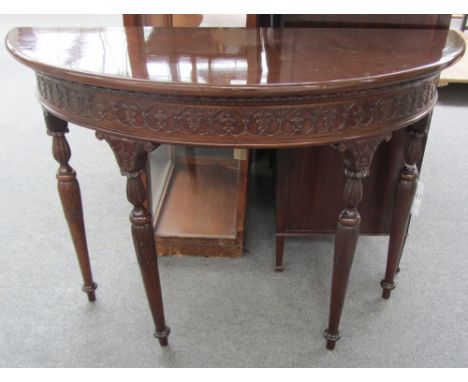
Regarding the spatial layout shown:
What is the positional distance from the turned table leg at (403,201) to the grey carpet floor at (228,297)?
3.2 inches

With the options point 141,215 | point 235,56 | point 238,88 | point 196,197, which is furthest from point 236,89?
point 196,197

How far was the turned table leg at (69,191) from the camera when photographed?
990 mm

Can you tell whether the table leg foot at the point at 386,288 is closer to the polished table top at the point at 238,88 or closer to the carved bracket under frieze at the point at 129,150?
the polished table top at the point at 238,88

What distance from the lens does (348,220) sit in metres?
0.90

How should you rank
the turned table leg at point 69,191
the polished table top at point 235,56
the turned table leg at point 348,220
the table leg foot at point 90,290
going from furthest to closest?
the table leg foot at point 90,290 → the turned table leg at point 69,191 → the turned table leg at point 348,220 → the polished table top at point 235,56

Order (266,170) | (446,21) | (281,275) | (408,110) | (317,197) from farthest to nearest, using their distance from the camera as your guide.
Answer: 1. (266,170)
2. (281,275)
3. (317,197)
4. (446,21)
5. (408,110)

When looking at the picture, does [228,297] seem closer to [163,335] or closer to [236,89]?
[163,335]

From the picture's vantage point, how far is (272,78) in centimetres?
69

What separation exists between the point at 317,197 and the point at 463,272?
495mm

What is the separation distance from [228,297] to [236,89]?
28.5 inches

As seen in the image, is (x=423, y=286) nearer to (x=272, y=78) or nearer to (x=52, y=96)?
(x=272, y=78)

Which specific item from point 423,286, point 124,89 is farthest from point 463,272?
point 124,89

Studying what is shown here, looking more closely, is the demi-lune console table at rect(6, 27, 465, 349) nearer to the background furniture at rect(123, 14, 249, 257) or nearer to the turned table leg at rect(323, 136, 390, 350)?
the turned table leg at rect(323, 136, 390, 350)

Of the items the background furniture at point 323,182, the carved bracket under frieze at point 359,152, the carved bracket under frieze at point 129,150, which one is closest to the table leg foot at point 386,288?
the background furniture at point 323,182
